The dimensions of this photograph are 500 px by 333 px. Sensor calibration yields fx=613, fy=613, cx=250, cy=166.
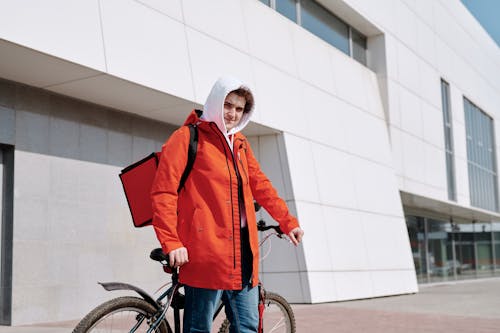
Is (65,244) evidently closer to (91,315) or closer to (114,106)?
(114,106)

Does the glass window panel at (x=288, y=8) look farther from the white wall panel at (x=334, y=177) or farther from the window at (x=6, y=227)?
the window at (x=6, y=227)

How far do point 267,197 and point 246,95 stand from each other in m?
0.68

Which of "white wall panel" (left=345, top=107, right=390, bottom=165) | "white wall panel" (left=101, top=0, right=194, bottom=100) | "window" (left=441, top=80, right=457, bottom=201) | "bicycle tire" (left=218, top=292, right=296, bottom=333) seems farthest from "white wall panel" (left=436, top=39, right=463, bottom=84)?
"bicycle tire" (left=218, top=292, right=296, bottom=333)

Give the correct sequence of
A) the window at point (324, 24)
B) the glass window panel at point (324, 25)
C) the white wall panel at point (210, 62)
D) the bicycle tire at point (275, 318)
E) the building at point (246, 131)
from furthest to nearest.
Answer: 1. the glass window panel at point (324, 25)
2. the window at point (324, 24)
3. the white wall panel at point (210, 62)
4. the building at point (246, 131)
5. the bicycle tire at point (275, 318)

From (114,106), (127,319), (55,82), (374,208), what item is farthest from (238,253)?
(374,208)

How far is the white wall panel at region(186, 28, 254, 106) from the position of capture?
961 cm

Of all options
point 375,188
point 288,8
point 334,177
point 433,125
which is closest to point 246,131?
point 334,177

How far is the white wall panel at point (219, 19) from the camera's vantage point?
32.2ft

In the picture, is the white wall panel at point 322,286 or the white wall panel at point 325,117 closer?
the white wall panel at point 322,286

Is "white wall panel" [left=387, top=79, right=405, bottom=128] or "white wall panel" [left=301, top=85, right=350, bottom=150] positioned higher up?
"white wall panel" [left=387, top=79, right=405, bottom=128]

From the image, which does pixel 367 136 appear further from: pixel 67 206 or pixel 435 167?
pixel 67 206

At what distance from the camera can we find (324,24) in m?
15.0

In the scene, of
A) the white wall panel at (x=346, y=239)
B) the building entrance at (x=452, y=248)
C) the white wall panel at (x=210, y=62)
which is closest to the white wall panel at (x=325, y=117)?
the white wall panel at (x=346, y=239)

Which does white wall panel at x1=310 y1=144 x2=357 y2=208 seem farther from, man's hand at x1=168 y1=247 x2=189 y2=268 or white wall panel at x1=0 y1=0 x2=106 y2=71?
man's hand at x1=168 y1=247 x2=189 y2=268
